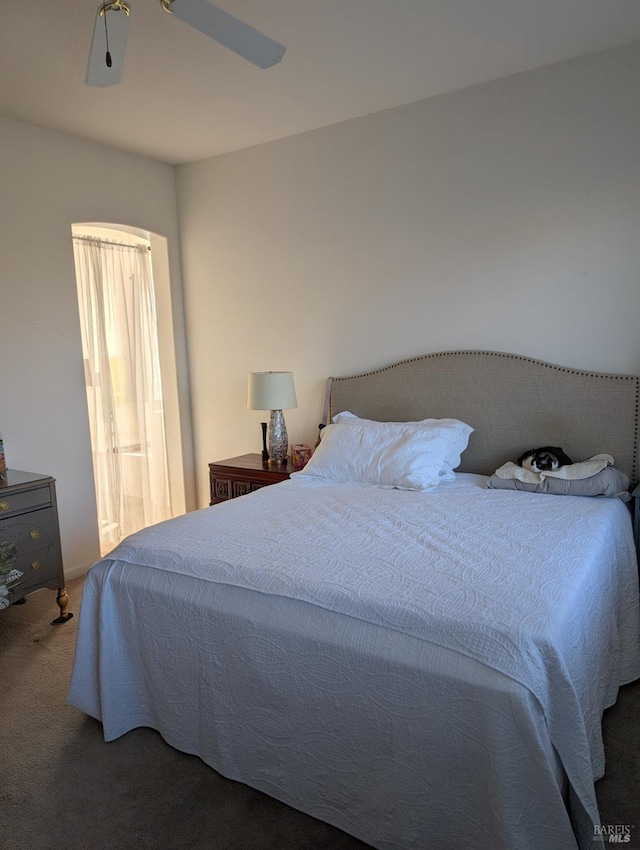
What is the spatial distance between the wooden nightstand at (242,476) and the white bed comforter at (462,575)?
2.45 ft

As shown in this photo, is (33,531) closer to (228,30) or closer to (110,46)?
(110,46)

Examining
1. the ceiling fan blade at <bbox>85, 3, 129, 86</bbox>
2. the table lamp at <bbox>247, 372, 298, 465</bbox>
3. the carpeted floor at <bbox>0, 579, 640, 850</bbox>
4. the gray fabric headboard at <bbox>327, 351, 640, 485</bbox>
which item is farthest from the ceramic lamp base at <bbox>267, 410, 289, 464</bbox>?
the ceiling fan blade at <bbox>85, 3, 129, 86</bbox>

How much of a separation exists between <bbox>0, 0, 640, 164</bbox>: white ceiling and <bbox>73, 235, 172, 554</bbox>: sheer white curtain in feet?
2.98

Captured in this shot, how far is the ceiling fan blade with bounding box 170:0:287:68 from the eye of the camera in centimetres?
165

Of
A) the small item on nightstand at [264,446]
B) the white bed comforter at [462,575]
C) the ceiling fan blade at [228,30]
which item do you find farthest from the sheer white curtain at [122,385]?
the ceiling fan blade at [228,30]

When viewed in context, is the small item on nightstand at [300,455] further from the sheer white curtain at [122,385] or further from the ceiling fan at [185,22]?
the ceiling fan at [185,22]

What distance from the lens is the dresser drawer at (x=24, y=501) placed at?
2.86m

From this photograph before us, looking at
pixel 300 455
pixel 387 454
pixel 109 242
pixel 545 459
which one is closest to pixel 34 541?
pixel 300 455

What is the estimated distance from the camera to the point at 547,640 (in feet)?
4.74

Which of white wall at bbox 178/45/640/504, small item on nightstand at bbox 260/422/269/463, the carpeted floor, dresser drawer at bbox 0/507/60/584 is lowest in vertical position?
the carpeted floor

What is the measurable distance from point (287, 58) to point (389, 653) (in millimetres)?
2542

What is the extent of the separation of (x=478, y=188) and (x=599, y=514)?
184 cm

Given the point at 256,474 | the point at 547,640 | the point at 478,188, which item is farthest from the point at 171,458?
the point at 547,640

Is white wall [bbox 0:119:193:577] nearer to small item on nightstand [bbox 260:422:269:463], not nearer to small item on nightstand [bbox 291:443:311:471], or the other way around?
small item on nightstand [bbox 260:422:269:463]
